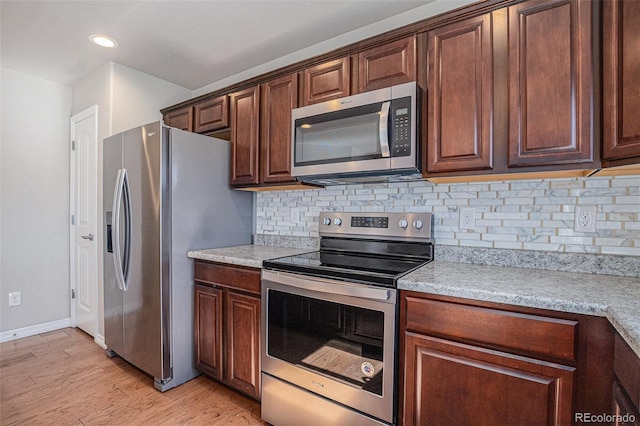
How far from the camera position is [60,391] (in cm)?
207

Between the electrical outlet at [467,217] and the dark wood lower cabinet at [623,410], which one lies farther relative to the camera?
the electrical outlet at [467,217]

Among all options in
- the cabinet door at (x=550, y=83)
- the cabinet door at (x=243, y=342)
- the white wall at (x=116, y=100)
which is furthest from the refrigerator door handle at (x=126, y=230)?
the cabinet door at (x=550, y=83)

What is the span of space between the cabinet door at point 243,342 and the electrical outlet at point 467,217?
127cm

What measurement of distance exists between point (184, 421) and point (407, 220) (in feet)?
5.66

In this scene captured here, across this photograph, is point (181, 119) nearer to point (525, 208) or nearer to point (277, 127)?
point (277, 127)

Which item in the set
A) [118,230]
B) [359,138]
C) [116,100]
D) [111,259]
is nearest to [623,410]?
[359,138]

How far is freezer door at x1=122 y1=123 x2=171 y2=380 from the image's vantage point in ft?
6.70

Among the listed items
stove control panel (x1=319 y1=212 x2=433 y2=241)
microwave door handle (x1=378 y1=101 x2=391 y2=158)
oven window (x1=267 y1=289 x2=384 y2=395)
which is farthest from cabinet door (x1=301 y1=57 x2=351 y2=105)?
oven window (x1=267 y1=289 x2=384 y2=395)

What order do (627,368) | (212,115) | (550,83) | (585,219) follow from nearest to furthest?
(627,368), (550,83), (585,219), (212,115)

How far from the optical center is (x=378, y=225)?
200 cm

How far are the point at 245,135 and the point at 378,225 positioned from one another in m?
1.21

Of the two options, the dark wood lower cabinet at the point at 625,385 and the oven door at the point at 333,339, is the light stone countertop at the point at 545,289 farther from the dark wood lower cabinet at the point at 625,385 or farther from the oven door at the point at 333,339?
the oven door at the point at 333,339

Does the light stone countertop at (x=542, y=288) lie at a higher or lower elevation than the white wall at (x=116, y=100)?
lower

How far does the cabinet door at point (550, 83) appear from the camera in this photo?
128 cm
